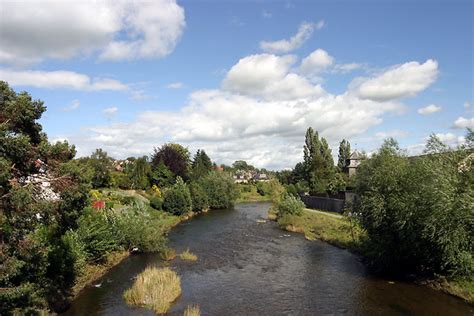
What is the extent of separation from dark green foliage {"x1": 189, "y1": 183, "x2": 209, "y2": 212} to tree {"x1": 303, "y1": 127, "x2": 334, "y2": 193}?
21382 millimetres

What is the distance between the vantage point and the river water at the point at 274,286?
20703mm

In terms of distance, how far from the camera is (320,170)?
7575 cm

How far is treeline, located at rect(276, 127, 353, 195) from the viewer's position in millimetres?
71250

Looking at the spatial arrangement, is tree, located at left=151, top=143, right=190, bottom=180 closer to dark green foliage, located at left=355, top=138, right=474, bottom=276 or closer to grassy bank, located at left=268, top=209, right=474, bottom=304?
grassy bank, located at left=268, top=209, right=474, bottom=304

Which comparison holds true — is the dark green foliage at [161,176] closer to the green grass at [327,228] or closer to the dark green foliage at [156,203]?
the dark green foliage at [156,203]

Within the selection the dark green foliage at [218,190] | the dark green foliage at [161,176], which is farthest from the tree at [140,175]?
the dark green foliage at [218,190]

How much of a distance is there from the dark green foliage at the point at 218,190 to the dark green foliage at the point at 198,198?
256 cm

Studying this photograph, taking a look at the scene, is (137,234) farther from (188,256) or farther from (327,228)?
(327,228)

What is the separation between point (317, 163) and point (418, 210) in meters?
54.1

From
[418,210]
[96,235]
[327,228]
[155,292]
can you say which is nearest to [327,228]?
[327,228]

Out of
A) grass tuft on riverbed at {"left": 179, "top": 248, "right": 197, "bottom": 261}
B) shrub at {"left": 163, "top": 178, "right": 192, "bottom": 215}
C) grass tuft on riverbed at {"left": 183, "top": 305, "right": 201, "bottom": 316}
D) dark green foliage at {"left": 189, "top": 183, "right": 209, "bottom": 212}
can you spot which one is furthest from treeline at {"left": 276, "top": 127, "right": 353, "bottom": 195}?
grass tuft on riverbed at {"left": 183, "top": 305, "right": 201, "bottom": 316}

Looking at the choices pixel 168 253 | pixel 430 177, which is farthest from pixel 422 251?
pixel 168 253

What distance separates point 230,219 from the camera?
5909 centimetres

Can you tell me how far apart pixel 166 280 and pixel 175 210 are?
37056mm
